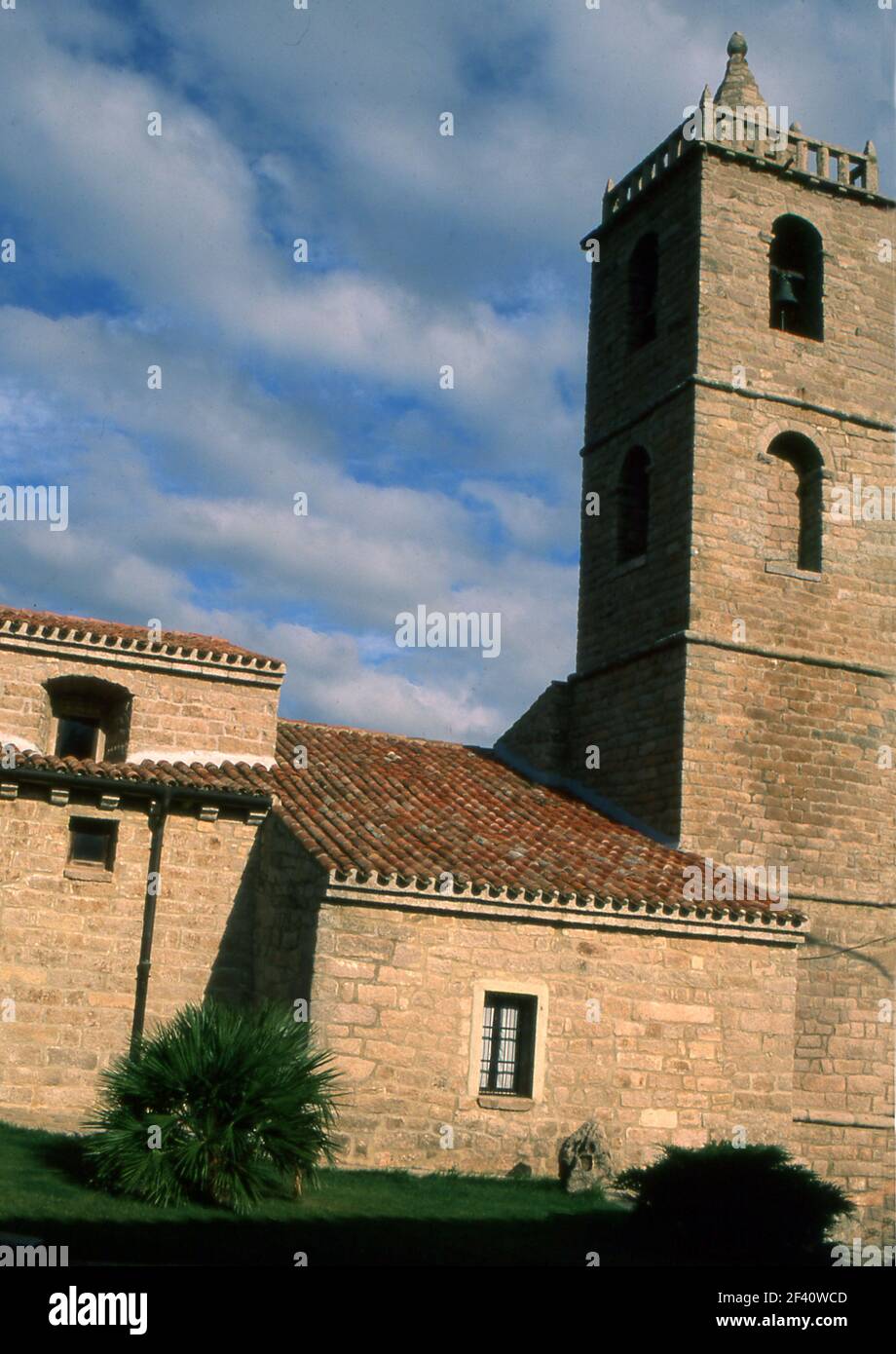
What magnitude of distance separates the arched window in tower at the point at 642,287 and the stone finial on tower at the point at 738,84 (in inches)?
103

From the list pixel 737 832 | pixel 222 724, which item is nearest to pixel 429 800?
pixel 222 724

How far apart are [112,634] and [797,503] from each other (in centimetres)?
1125

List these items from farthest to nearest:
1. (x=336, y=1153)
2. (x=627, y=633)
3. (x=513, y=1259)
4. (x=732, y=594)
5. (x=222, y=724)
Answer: (x=627, y=633) < (x=732, y=594) < (x=222, y=724) < (x=336, y=1153) < (x=513, y=1259)

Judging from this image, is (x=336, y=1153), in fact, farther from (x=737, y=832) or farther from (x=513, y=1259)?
(x=737, y=832)

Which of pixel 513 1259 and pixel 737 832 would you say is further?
pixel 737 832

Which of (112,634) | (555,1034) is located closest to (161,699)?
(112,634)

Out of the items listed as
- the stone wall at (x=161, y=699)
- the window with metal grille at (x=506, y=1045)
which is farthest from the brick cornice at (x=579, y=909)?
the stone wall at (x=161, y=699)

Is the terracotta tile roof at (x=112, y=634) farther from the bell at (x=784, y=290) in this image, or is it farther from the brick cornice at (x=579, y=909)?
the bell at (x=784, y=290)

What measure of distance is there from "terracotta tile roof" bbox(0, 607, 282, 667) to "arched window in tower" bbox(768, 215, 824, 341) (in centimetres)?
Result: 1077

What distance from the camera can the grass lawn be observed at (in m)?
10.1

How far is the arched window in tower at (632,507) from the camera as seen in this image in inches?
928
